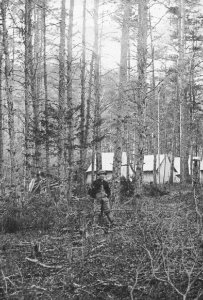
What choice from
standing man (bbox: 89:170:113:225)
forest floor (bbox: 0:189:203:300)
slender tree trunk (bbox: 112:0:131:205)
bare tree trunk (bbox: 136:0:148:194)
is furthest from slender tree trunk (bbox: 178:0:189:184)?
forest floor (bbox: 0:189:203:300)

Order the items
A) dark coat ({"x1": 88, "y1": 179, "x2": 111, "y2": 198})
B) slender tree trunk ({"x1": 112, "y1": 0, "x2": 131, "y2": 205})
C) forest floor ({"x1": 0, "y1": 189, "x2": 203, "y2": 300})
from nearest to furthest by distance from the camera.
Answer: forest floor ({"x1": 0, "y1": 189, "x2": 203, "y2": 300})
dark coat ({"x1": 88, "y1": 179, "x2": 111, "y2": 198})
slender tree trunk ({"x1": 112, "y1": 0, "x2": 131, "y2": 205})

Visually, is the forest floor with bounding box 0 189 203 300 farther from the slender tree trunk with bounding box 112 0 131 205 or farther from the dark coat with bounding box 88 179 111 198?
the slender tree trunk with bounding box 112 0 131 205

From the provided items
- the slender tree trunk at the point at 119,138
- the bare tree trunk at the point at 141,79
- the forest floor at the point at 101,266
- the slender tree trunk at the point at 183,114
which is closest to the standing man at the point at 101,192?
the bare tree trunk at the point at 141,79

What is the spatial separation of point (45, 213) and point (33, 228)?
723 millimetres

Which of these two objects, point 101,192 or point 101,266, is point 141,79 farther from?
point 101,266

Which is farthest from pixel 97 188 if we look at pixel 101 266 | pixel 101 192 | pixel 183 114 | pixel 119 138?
pixel 183 114

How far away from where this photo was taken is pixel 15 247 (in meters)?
6.61

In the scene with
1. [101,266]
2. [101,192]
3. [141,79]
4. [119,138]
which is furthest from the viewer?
[119,138]

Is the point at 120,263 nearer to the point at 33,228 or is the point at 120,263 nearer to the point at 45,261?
the point at 45,261

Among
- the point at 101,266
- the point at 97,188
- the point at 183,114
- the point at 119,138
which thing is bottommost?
the point at 101,266

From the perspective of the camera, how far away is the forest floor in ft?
13.8

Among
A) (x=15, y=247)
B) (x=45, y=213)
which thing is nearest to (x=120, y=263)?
(x=15, y=247)

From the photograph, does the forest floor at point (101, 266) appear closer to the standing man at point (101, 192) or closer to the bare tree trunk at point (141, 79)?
the standing man at point (101, 192)

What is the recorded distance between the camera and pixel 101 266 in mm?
5355
